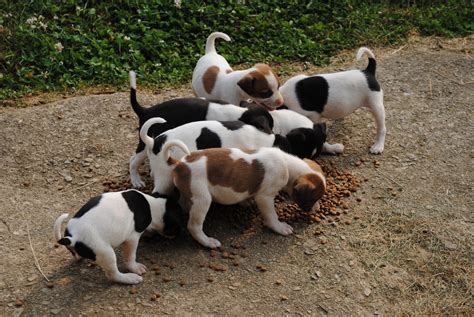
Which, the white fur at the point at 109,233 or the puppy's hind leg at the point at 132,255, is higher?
the white fur at the point at 109,233

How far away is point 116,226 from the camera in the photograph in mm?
5859

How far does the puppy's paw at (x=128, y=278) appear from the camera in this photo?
6.02 metres

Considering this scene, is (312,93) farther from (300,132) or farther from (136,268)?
(136,268)

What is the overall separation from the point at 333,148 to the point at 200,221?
2480 mm

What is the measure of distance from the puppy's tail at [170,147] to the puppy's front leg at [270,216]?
3.04 ft

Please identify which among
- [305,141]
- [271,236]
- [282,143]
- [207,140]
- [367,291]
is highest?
[207,140]

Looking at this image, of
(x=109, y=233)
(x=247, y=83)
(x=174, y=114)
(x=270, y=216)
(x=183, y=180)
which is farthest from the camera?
(x=247, y=83)

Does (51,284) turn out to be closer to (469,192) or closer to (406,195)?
(406,195)

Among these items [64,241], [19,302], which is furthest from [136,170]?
[19,302]

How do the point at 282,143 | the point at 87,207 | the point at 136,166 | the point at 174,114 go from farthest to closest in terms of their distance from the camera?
the point at 136,166 → the point at 174,114 → the point at 282,143 → the point at 87,207

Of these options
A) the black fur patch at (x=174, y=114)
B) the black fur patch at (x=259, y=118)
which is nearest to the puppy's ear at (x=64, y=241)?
the black fur patch at (x=174, y=114)

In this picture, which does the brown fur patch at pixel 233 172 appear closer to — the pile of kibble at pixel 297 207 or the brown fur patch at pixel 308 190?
the brown fur patch at pixel 308 190

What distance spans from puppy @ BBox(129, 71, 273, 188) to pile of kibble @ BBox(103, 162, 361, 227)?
0.44 metres

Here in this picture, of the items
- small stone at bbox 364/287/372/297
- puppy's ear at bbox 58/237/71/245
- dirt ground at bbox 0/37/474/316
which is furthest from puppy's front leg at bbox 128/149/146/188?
small stone at bbox 364/287/372/297
